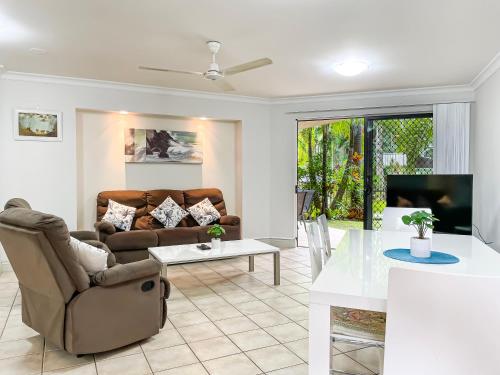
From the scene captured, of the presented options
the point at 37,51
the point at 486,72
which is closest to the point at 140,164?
the point at 37,51

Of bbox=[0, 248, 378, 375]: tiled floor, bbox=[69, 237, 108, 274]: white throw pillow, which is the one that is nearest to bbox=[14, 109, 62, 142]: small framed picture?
bbox=[0, 248, 378, 375]: tiled floor

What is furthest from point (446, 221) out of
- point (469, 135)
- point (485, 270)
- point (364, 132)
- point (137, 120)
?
point (137, 120)

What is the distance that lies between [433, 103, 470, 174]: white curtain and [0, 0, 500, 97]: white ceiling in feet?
1.56

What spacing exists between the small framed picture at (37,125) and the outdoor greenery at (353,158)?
3.91 metres

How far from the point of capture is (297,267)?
516cm

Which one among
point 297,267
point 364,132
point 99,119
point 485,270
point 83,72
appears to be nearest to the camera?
point 485,270

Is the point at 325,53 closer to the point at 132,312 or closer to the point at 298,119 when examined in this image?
the point at 298,119

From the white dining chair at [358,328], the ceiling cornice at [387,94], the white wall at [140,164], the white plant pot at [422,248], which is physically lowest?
the white dining chair at [358,328]

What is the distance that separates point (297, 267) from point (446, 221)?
75.4 inches

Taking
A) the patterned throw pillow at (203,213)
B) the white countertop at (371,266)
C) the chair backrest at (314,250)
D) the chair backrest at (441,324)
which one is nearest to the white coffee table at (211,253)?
the patterned throw pillow at (203,213)

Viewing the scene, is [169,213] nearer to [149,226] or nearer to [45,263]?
[149,226]

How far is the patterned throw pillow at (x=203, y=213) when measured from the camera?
5.70m

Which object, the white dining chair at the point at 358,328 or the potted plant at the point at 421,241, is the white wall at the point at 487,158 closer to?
the potted plant at the point at 421,241

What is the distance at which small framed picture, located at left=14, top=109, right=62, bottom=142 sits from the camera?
4840 millimetres
